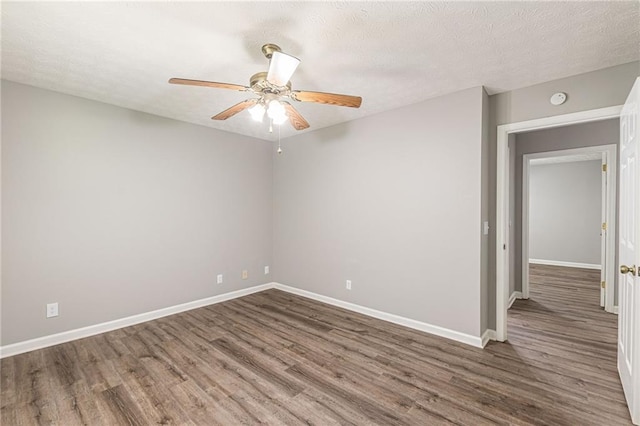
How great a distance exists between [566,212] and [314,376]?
740cm

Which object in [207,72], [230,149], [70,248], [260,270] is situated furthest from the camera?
[260,270]

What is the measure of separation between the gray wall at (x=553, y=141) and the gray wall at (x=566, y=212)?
335cm

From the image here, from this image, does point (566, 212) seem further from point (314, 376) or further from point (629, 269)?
point (314, 376)

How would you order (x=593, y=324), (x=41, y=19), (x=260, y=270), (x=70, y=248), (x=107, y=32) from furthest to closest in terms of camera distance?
(x=260, y=270)
(x=593, y=324)
(x=70, y=248)
(x=107, y=32)
(x=41, y=19)

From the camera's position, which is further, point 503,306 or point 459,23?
point 503,306

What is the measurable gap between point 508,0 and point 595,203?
23.0 feet

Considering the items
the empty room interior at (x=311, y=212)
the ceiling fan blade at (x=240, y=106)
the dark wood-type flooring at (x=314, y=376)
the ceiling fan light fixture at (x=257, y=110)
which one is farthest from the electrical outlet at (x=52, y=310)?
the ceiling fan light fixture at (x=257, y=110)

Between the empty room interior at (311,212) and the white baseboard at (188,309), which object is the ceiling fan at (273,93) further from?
the white baseboard at (188,309)

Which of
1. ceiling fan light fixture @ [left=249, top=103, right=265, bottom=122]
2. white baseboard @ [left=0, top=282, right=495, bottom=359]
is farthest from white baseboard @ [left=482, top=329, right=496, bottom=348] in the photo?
ceiling fan light fixture @ [left=249, top=103, right=265, bottom=122]

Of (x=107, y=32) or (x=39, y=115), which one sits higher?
(x=107, y=32)

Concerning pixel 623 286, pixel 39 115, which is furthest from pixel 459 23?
pixel 39 115

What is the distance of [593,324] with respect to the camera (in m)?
3.37

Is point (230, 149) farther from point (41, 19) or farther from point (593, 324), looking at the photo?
point (593, 324)

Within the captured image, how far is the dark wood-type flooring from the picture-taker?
6.25 feet
